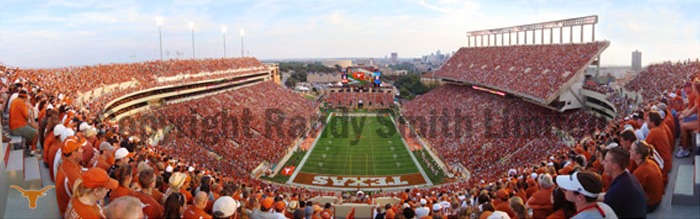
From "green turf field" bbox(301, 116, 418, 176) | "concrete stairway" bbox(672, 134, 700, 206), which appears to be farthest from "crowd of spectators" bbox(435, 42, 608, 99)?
"concrete stairway" bbox(672, 134, 700, 206)

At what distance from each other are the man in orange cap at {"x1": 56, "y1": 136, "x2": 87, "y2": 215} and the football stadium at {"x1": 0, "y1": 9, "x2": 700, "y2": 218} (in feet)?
0.07

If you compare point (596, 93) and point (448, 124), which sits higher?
point (596, 93)

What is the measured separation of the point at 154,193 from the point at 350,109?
152 ft

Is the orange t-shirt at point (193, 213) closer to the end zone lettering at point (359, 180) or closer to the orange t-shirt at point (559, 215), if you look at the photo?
the orange t-shirt at point (559, 215)

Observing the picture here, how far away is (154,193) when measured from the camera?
16.7 ft

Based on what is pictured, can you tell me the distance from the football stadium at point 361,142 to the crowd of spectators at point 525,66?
190 mm

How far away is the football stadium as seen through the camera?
4676 millimetres

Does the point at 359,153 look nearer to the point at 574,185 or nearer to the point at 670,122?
the point at 670,122

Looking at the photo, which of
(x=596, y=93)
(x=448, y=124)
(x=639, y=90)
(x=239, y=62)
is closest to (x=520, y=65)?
(x=448, y=124)

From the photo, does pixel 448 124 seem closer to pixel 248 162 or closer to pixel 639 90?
pixel 639 90

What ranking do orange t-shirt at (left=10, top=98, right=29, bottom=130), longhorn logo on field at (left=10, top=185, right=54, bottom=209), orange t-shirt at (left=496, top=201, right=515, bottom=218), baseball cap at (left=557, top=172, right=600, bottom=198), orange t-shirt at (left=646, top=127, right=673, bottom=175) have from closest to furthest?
baseball cap at (left=557, top=172, right=600, bottom=198) → orange t-shirt at (left=646, top=127, right=673, bottom=175) → longhorn logo on field at (left=10, top=185, right=54, bottom=209) → orange t-shirt at (left=496, top=201, right=515, bottom=218) → orange t-shirt at (left=10, top=98, right=29, bottom=130)

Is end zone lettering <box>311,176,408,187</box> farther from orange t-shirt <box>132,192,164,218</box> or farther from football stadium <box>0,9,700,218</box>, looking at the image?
orange t-shirt <box>132,192,164,218</box>

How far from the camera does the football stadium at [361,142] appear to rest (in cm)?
468

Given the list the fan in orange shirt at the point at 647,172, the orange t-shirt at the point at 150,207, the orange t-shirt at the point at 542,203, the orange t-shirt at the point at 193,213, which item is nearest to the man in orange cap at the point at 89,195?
the orange t-shirt at the point at 150,207
